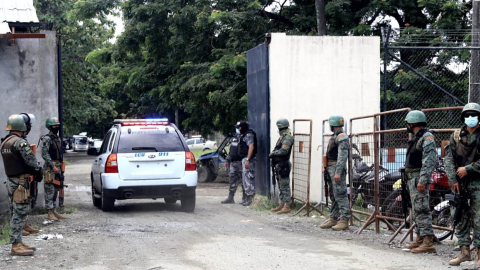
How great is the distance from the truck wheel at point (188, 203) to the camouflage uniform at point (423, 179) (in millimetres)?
5546

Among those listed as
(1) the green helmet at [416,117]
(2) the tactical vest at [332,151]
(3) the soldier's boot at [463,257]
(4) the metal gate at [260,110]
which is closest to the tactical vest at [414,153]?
(1) the green helmet at [416,117]

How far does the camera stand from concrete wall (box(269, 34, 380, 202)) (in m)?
15.5

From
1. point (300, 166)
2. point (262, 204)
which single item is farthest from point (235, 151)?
point (300, 166)

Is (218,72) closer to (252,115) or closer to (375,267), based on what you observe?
(252,115)

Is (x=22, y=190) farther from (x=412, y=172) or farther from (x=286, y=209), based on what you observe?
(x=286, y=209)

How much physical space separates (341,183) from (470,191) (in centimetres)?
332

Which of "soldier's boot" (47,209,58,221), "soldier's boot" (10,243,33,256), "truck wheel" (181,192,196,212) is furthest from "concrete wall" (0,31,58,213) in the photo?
"soldier's boot" (10,243,33,256)

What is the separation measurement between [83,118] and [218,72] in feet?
83.0

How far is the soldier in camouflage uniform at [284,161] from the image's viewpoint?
1401 cm

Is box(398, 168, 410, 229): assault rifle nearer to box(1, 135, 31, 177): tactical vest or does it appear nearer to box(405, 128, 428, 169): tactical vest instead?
box(405, 128, 428, 169): tactical vest

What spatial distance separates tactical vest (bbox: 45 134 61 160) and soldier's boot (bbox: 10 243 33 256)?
418 centimetres

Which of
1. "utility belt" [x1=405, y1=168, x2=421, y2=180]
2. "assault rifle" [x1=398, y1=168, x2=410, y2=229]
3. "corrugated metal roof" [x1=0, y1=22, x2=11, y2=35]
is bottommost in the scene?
"assault rifle" [x1=398, y1=168, x2=410, y2=229]

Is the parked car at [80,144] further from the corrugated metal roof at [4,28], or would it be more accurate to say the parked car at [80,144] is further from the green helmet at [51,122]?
the corrugated metal roof at [4,28]

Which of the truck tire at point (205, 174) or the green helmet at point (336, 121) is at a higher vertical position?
the green helmet at point (336, 121)
